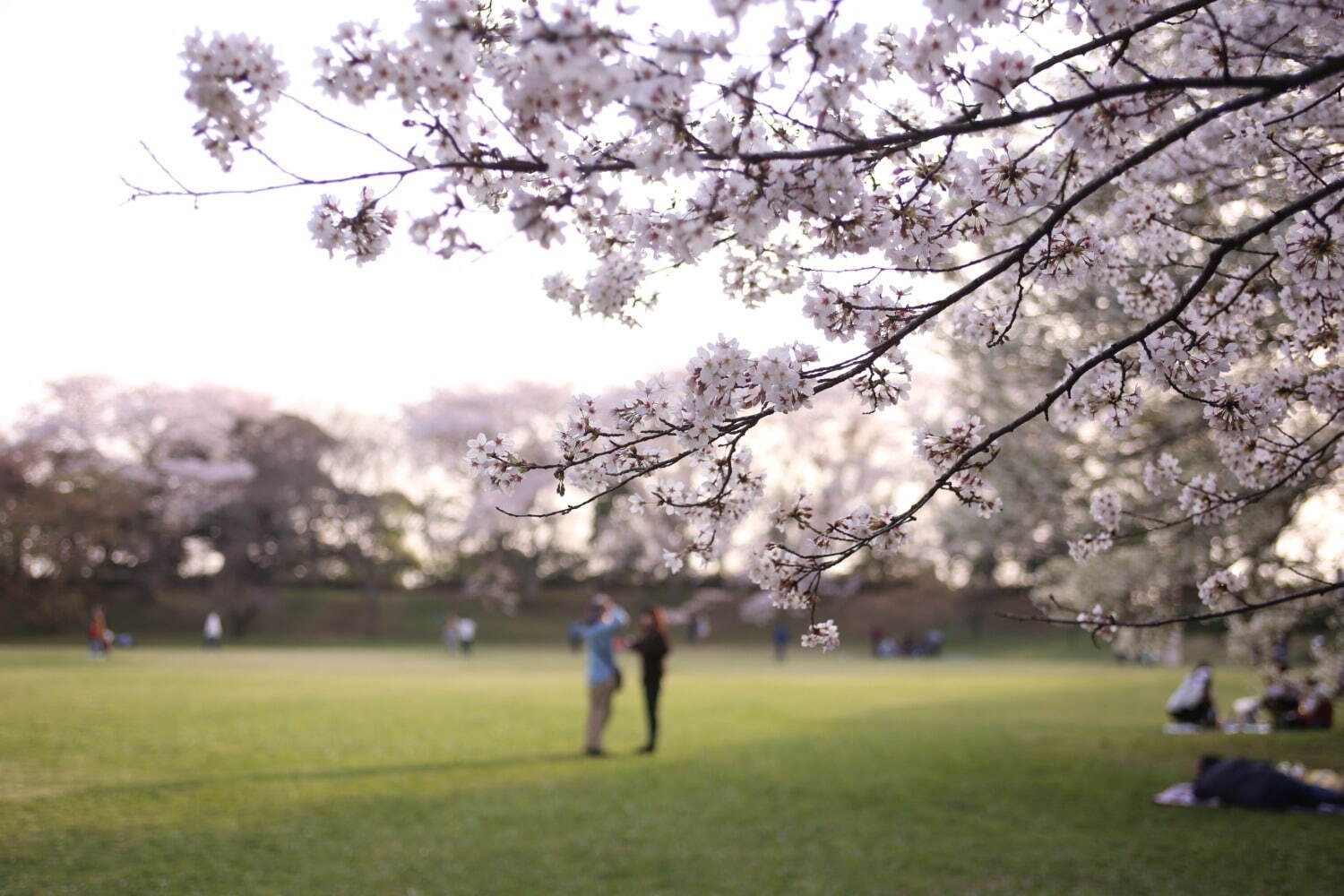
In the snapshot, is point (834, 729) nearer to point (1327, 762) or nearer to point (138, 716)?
point (1327, 762)

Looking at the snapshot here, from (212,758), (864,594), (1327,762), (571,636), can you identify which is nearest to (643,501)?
(212,758)

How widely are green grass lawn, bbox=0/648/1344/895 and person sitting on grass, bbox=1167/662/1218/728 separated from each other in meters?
0.66

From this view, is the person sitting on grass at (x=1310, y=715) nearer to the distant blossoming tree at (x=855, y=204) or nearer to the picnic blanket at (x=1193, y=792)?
the picnic blanket at (x=1193, y=792)

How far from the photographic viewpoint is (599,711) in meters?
12.2

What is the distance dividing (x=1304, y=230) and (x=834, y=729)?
1229 centimetres

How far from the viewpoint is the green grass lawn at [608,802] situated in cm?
664

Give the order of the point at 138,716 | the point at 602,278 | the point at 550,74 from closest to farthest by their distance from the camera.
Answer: the point at 550,74
the point at 602,278
the point at 138,716

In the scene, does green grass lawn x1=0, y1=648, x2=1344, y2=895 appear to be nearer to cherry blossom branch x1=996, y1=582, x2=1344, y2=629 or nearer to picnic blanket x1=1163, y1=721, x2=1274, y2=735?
picnic blanket x1=1163, y1=721, x2=1274, y2=735

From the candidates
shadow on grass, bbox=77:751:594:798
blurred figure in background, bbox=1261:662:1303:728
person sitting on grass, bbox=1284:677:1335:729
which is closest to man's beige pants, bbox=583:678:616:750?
shadow on grass, bbox=77:751:594:798

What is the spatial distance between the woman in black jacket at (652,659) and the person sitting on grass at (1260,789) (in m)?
5.47

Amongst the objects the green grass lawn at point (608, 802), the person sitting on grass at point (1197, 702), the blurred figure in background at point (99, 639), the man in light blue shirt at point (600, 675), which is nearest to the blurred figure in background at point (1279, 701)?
the green grass lawn at point (608, 802)

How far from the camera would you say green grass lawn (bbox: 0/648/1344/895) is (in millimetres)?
6637

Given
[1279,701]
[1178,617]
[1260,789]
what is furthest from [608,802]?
[1279,701]

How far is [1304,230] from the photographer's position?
3703 millimetres
